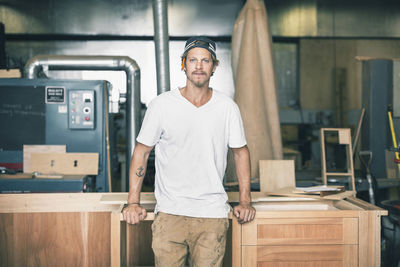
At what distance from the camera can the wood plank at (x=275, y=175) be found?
2336 mm

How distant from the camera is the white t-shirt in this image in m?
1.63

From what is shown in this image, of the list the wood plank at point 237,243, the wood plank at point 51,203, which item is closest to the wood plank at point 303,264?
the wood plank at point 237,243

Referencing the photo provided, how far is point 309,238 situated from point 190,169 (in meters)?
0.67

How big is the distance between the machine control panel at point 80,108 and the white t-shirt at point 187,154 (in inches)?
59.1

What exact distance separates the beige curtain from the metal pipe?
0.67 metres

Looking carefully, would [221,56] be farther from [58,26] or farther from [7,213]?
[7,213]

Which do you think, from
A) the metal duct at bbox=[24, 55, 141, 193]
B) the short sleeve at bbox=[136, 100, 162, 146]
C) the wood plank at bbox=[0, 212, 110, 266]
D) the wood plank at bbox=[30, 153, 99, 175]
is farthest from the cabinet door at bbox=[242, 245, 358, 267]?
the metal duct at bbox=[24, 55, 141, 193]

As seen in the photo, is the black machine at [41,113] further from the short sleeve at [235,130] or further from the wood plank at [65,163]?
the short sleeve at [235,130]

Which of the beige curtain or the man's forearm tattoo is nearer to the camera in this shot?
the man's forearm tattoo

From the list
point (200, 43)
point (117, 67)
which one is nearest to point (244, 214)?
point (200, 43)

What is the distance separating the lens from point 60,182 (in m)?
2.69

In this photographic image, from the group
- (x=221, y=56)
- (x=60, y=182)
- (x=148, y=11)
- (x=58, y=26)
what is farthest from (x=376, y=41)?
(x=60, y=182)

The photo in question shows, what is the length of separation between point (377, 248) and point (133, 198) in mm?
1192

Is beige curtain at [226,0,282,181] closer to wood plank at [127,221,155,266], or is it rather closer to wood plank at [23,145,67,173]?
wood plank at [127,221,155,266]
